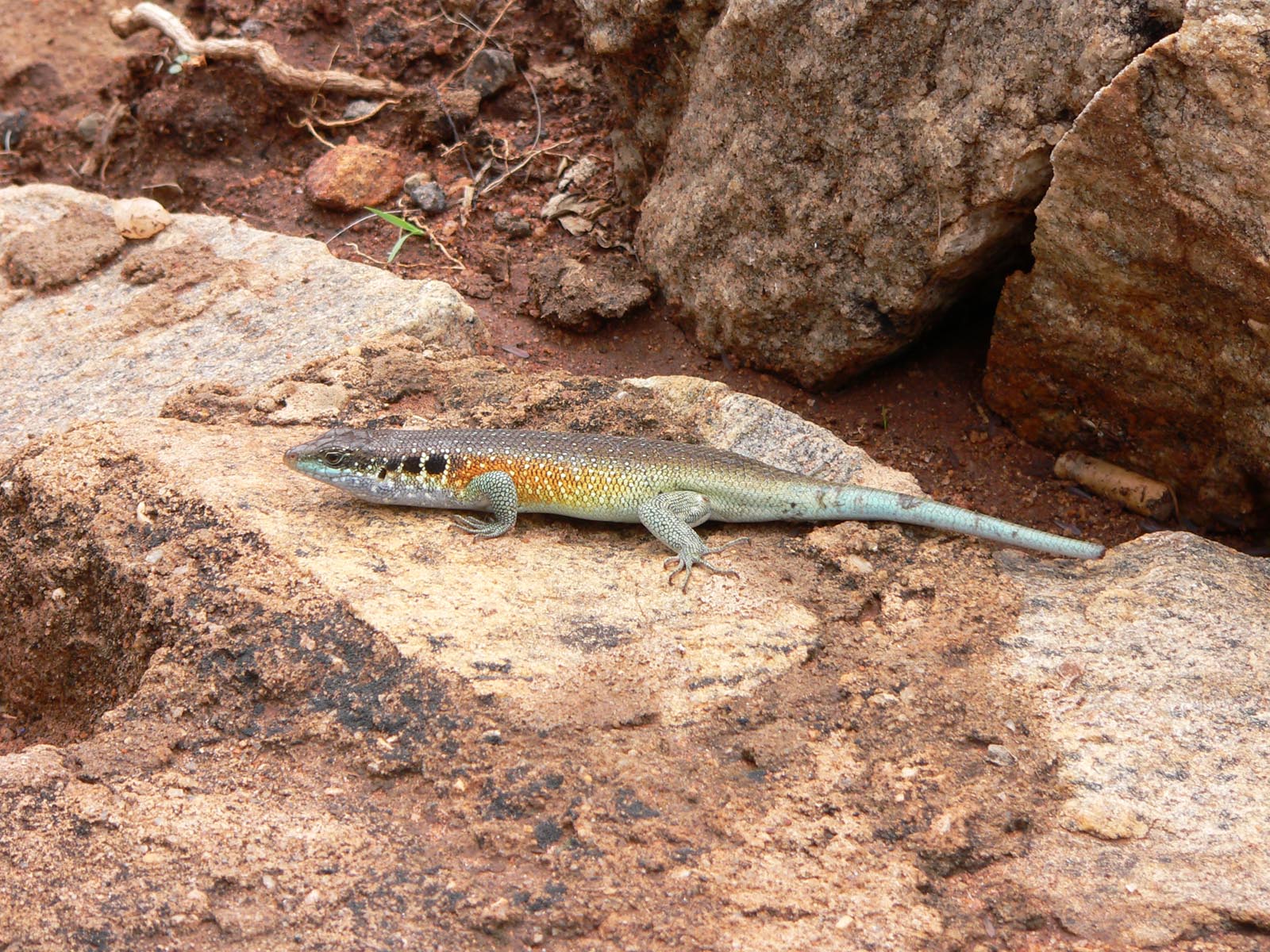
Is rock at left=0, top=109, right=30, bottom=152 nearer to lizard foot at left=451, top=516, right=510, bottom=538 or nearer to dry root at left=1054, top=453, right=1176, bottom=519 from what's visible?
lizard foot at left=451, top=516, right=510, bottom=538

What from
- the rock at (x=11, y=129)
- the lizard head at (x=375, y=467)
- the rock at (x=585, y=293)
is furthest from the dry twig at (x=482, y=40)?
the lizard head at (x=375, y=467)

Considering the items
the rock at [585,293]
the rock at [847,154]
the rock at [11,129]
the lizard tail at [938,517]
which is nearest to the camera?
the lizard tail at [938,517]

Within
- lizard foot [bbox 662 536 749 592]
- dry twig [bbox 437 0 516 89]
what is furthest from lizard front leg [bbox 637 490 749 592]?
dry twig [bbox 437 0 516 89]

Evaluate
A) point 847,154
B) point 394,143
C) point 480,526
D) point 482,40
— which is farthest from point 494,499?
point 482,40

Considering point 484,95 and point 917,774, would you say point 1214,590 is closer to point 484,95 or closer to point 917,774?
point 917,774

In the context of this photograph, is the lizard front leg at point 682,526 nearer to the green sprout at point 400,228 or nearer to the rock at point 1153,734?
the rock at point 1153,734
